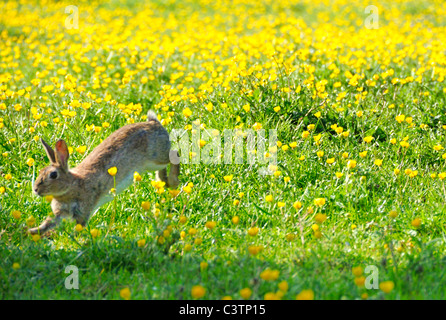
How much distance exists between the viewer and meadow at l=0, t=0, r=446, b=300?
3.47 m

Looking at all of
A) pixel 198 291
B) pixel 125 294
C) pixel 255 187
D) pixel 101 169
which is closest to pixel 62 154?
pixel 101 169

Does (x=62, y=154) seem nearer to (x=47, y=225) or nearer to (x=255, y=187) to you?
(x=47, y=225)

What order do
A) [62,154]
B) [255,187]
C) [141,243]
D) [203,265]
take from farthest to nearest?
[255,187] → [62,154] → [141,243] → [203,265]

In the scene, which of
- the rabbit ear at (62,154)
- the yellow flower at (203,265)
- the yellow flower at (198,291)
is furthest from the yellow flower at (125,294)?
the rabbit ear at (62,154)

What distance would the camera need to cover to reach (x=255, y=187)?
15.7 feet

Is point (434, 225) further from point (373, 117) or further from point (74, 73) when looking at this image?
point (74, 73)

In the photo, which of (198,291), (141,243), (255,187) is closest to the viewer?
(198,291)

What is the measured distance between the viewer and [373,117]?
5.70 meters

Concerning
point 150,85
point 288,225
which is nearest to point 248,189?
→ point 288,225

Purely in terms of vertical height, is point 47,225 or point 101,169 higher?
point 101,169

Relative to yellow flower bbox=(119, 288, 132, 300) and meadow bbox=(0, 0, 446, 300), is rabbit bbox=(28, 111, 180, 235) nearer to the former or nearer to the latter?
meadow bbox=(0, 0, 446, 300)

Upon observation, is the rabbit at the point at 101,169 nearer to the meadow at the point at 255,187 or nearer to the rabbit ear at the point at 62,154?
the rabbit ear at the point at 62,154

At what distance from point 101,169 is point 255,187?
4.16ft

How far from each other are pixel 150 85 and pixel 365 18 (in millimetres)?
6036
